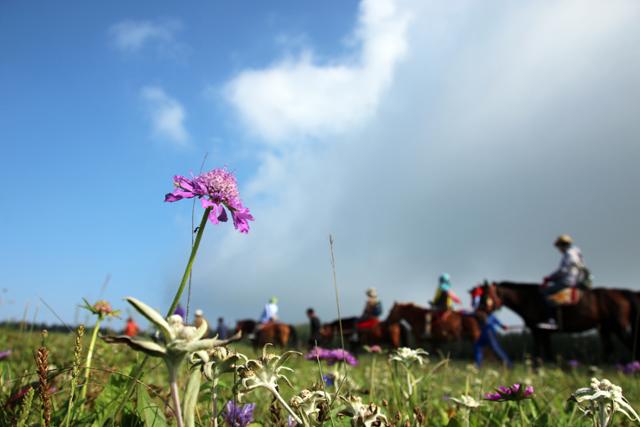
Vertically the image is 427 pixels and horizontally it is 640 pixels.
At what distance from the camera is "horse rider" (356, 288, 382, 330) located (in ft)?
51.5

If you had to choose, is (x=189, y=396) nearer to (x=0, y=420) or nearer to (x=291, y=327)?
(x=0, y=420)

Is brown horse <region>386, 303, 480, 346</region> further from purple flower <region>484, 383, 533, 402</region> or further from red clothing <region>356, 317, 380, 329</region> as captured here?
purple flower <region>484, 383, 533, 402</region>

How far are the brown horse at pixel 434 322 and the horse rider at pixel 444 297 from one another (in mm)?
404

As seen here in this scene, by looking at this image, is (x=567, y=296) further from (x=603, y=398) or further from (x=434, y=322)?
(x=603, y=398)

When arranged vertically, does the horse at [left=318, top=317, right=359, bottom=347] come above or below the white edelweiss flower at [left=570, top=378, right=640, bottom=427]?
above

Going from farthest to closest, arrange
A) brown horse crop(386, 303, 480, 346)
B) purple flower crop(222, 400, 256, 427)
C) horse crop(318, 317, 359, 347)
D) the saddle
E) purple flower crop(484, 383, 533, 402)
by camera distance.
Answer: horse crop(318, 317, 359, 347)
brown horse crop(386, 303, 480, 346)
the saddle
purple flower crop(484, 383, 533, 402)
purple flower crop(222, 400, 256, 427)

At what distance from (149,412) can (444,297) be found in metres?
14.7

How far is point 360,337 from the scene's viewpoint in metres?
15.8

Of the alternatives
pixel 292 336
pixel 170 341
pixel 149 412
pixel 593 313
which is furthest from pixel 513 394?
pixel 292 336

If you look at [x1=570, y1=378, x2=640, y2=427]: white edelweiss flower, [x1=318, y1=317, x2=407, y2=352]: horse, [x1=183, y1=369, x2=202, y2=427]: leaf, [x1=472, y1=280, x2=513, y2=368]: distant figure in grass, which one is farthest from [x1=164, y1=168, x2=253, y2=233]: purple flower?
[x1=318, y1=317, x2=407, y2=352]: horse

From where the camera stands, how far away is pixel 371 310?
1597 cm

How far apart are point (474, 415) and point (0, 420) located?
61.9 inches

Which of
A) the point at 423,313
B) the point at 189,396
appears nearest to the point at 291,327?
the point at 423,313

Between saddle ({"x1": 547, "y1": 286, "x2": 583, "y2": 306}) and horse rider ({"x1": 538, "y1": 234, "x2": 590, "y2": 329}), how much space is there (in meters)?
0.09
